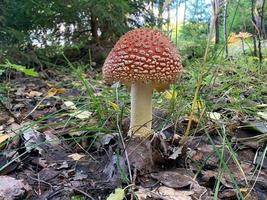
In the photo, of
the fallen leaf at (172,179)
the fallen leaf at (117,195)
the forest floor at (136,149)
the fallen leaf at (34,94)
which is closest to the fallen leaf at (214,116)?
the forest floor at (136,149)

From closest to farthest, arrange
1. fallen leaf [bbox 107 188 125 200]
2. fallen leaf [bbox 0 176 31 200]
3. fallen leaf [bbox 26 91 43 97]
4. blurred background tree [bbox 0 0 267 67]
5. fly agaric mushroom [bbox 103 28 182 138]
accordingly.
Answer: fallen leaf [bbox 107 188 125 200]
fallen leaf [bbox 0 176 31 200]
fly agaric mushroom [bbox 103 28 182 138]
fallen leaf [bbox 26 91 43 97]
blurred background tree [bbox 0 0 267 67]

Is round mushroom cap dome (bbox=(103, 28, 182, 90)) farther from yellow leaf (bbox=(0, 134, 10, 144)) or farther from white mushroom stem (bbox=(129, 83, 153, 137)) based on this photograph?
yellow leaf (bbox=(0, 134, 10, 144))

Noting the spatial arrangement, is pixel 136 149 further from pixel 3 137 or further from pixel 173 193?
pixel 3 137

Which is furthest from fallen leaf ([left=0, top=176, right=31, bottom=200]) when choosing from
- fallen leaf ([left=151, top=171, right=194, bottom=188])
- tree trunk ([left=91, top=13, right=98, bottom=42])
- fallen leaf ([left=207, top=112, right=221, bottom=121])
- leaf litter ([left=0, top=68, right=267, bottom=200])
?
tree trunk ([left=91, top=13, right=98, bottom=42])

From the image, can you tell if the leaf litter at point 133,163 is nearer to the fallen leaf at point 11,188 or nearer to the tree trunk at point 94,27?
the fallen leaf at point 11,188

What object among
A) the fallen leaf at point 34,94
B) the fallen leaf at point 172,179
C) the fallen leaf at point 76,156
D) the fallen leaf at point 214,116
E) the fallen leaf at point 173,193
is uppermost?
the fallen leaf at point 214,116

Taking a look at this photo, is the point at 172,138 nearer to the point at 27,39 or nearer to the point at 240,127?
the point at 240,127
